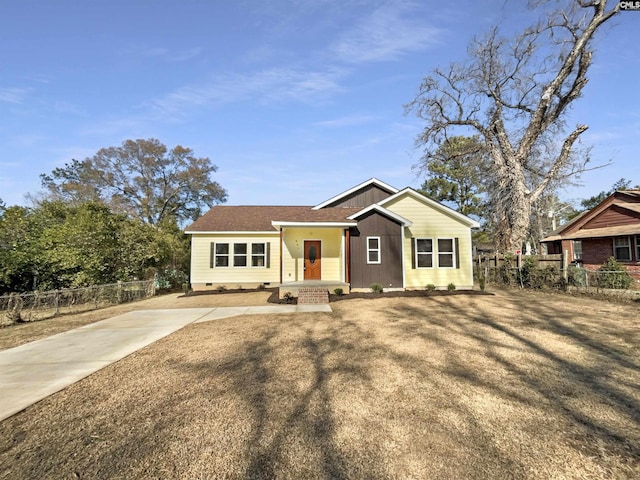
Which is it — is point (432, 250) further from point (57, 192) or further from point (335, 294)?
point (57, 192)

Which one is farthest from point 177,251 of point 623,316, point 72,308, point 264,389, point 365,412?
point 623,316

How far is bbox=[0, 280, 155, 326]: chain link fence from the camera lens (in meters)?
8.98

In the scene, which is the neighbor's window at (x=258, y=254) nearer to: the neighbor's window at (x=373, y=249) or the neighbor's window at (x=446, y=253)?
the neighbor's window at (x=373, y=249)

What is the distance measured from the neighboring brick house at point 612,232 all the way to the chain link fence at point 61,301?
24461 mm

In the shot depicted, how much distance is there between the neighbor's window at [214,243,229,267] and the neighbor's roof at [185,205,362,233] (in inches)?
34.3

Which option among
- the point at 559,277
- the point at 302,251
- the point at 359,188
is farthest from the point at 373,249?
the point at 559,277

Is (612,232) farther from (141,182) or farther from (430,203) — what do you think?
(141,182)

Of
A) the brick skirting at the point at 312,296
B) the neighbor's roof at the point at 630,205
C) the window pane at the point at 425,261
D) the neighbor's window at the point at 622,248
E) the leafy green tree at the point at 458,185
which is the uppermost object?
the leafy green tree at the point at 458,185

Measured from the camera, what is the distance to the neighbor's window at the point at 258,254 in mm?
15961

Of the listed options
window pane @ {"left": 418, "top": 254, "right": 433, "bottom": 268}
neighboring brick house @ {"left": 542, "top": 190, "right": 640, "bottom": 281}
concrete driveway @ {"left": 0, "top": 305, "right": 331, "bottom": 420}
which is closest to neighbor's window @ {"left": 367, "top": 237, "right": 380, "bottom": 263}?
window pane @ {"left": 418, "top": 254, "right": 433, "bottom": 268}

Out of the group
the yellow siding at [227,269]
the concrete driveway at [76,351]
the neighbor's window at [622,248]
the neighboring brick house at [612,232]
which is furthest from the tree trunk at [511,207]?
the concrete driveway at [76,351]

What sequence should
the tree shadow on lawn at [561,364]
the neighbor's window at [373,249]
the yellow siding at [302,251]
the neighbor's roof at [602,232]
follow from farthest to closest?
the neighbor's roof at [602,232], the yellow siding at [302,251], the neighbor's window at [373,249], the tree shadow on lawn at [561,364]

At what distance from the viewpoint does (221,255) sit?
52.1ft

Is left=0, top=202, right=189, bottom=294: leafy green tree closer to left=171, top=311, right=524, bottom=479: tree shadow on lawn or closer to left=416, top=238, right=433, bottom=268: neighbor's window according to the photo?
left=171, top=311, right=524, bottom=479: tree shadow on lawn
